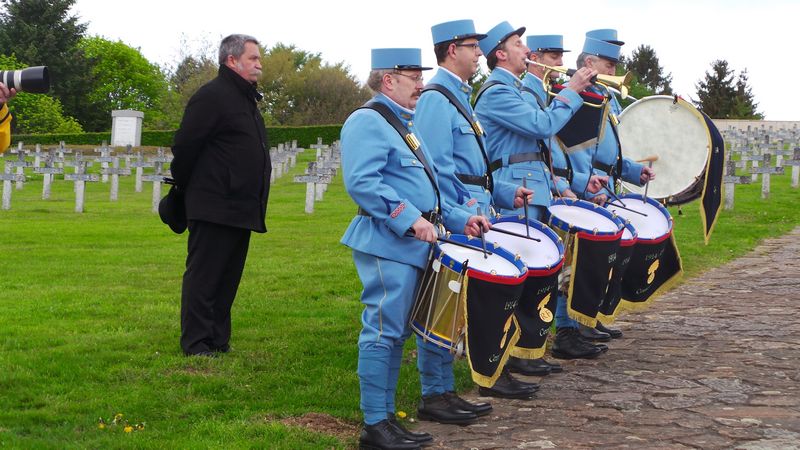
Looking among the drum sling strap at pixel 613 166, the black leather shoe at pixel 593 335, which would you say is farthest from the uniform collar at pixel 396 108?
the black leather shoe at pixel 593 335

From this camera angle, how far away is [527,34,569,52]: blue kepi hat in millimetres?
7867

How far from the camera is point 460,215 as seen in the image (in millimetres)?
5762

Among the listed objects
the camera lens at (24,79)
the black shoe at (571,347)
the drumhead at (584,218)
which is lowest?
the black shoe at (571,347)

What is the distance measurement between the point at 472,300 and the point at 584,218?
7.04 feet

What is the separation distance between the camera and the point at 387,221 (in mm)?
5348

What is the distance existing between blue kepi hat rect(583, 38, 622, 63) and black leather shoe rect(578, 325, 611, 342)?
2173 millimetres

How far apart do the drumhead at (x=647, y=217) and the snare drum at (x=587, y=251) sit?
60 centimetres

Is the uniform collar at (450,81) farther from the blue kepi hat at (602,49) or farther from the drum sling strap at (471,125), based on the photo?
the blue kepi hat at (602,49)

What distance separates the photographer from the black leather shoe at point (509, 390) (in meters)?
6.79

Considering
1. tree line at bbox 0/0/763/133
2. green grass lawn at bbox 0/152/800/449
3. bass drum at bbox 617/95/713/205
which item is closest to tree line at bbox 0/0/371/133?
tree line at bbox 0/0/763/133

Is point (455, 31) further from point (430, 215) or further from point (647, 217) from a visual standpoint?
point (647, 217)

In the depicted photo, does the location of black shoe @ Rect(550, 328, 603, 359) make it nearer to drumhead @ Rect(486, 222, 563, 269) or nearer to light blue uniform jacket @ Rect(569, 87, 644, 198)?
light blue uniform jacket @ Rect(569, 87, 644, 198)

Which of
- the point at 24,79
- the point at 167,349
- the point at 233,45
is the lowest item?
the point at 167,349

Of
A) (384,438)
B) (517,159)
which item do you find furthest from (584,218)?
(384,438)
